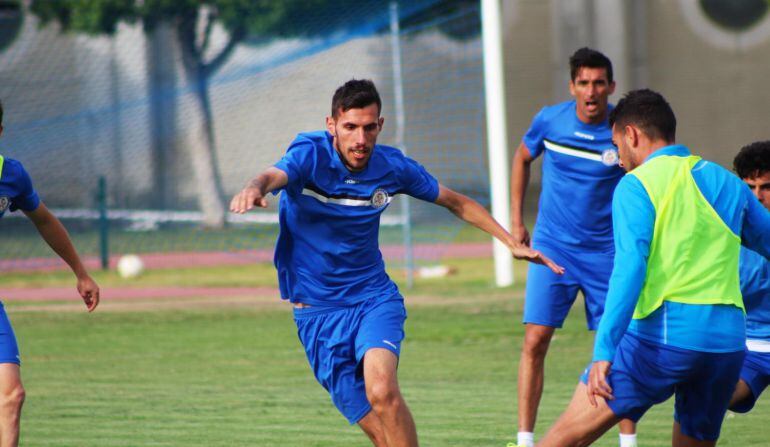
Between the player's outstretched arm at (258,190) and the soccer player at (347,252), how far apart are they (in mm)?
84

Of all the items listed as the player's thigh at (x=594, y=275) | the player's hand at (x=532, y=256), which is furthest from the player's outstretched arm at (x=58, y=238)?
the player's thigh at (x=594, y=275)

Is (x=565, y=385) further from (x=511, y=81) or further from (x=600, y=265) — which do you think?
(x=511, y=81)

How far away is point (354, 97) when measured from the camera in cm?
582

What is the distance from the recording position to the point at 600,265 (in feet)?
24.3

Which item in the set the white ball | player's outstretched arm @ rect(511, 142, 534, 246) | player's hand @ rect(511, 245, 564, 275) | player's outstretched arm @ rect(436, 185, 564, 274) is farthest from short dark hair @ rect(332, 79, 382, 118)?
the white ball

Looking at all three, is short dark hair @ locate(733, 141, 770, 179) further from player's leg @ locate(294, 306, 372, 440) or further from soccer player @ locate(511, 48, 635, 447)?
player's leg @ locate(294, 306, 372, 440)

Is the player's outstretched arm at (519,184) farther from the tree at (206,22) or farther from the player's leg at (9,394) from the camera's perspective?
the tree at (206,22)

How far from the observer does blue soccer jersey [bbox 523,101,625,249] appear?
292 inches

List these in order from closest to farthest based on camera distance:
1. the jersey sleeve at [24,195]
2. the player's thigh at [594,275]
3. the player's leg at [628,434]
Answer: the jersey sleeve at [24,195] < the player's leg at [628,434] < the player's thigh at [594,275]

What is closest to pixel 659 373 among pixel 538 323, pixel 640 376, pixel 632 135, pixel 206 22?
pixel 640 376

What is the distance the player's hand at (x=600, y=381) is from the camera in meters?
4.54

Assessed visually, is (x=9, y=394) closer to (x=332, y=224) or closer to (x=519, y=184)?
(x=332, y=224)

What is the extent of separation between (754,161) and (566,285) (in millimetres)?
1842

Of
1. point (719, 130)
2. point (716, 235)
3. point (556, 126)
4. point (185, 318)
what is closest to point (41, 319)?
point (185, 318)
